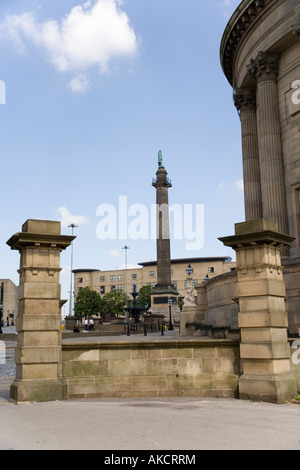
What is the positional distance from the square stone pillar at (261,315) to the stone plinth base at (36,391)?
14.8 feet

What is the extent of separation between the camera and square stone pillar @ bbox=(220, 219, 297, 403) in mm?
11445

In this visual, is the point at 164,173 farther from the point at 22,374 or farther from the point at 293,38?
the point at 22,374

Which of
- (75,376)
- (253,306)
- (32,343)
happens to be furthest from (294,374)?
(32,343)

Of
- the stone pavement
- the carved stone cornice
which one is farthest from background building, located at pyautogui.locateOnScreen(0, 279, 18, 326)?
the stone pavement

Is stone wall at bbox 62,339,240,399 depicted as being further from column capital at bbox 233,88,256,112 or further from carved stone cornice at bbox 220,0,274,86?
column capital at bbox 233,88,256,112

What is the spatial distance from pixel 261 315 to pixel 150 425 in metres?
4.44

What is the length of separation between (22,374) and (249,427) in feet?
18.0

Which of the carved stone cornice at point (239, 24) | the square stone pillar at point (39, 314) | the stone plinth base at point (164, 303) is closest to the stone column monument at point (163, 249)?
the stone plinth base at point (164, 303)

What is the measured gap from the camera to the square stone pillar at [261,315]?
451 inches

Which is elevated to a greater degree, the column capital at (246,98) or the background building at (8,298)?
the column capital at (246,98)

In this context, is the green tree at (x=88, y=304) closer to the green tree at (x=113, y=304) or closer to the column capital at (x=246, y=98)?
the green tree at (x=113, y=304)

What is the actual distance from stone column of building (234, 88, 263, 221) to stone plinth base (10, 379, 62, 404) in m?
22.7

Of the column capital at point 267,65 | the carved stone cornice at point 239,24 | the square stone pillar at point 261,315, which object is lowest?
the square stone pillar at point 261,315

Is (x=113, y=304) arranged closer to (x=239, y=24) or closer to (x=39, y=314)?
(x=239, y=24)
